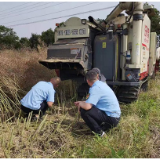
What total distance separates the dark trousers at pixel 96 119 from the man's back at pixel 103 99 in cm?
8

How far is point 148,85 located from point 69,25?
3.77 metres

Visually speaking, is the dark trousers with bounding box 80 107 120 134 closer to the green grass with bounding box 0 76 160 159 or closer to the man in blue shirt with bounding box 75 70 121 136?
the man in blue shirt with bounding box 75 70 121 136

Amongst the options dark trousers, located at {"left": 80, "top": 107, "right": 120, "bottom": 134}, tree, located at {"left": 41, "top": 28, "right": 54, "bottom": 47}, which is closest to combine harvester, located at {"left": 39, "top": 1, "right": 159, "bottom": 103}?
dark trousers, located at {"left": 80, "top": 107, "right": 120, "bottom": 134}

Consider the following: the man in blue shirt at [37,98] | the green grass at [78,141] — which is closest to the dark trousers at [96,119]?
the green grass at [78,141]

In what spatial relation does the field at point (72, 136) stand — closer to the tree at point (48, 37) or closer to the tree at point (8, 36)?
the tree at point (48, 37)

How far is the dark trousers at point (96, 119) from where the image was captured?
300cm

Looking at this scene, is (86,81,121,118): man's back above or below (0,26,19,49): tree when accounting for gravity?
below

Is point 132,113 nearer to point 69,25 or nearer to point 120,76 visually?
point 120,76

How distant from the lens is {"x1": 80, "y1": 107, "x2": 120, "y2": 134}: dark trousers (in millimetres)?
3000

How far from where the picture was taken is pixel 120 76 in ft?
16.1

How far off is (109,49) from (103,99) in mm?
2068

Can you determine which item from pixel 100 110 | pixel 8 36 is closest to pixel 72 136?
pixel 100 110

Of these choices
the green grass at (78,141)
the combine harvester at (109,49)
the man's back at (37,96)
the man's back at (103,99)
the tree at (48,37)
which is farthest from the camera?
the tree at (48,37)

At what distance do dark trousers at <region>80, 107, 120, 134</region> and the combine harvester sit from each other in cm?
156
